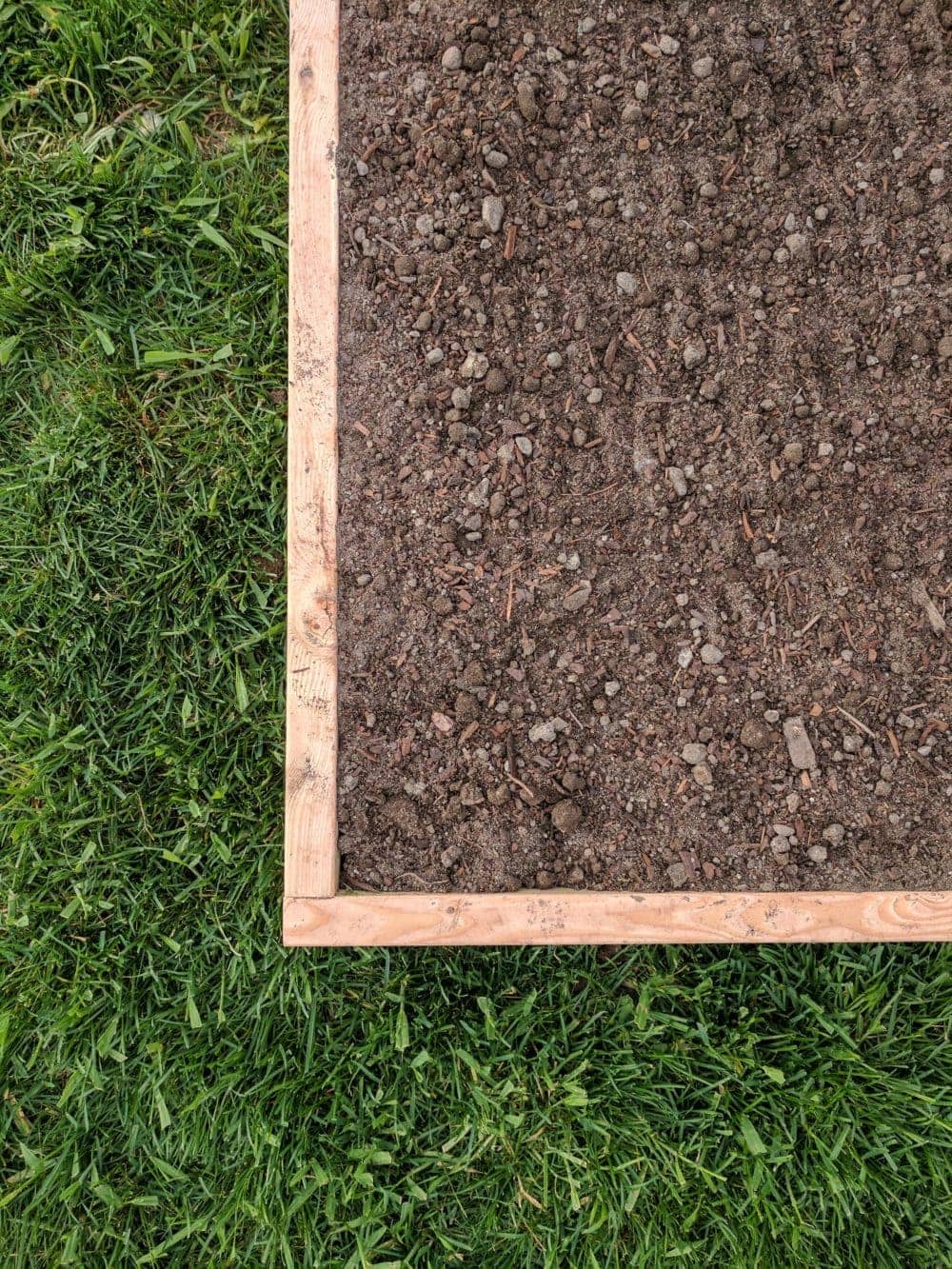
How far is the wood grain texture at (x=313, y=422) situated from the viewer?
59.2 inches

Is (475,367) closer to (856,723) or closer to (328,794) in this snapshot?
(328,794)

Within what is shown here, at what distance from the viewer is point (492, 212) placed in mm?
1545

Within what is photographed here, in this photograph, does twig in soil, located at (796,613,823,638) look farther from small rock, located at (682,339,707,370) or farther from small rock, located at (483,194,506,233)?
small rock, located at (483,194,506,233)

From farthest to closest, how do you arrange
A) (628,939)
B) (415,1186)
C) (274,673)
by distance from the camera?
(274,673), (415,1186), (628,939)

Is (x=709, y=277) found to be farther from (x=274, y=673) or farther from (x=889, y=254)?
(x=274, y=673)

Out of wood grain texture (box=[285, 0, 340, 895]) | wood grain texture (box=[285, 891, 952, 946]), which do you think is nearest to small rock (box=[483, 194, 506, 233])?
wood grain texture (box=[285, 0, 340, 895])

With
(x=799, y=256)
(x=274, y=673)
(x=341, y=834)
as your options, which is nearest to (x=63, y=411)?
(x=274, y=673)

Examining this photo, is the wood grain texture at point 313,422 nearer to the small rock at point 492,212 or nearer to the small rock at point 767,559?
the small rock at point 492,212

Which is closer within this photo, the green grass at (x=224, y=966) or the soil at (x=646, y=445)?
the soil at (x=646, y=445)

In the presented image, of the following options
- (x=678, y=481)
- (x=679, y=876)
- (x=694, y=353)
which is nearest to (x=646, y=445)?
(x=678, y=481)

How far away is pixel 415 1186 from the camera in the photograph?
→ 176 centimetres

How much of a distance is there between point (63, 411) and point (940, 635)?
79.8 inches

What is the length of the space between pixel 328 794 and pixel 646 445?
91cm

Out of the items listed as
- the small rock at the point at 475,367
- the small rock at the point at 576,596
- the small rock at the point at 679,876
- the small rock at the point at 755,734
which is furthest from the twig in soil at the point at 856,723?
the small rock at the point at 475,367
